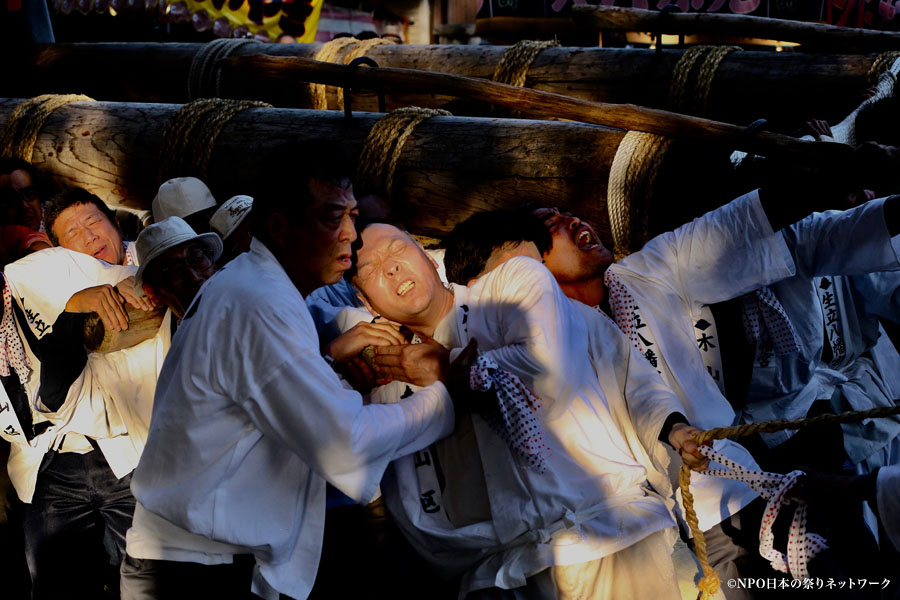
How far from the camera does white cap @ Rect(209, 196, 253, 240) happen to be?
11.2 feet

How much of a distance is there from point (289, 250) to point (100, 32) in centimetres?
953

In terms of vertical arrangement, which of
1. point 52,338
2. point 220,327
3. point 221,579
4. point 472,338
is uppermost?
point 220,327

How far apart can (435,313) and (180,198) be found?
1.58m

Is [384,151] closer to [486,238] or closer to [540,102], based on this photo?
[540,102]

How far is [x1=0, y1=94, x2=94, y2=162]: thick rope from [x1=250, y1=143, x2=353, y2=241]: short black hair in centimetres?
274

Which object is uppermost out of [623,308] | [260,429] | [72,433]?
[260,429]

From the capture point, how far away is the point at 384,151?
3590mm

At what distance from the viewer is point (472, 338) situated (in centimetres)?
252

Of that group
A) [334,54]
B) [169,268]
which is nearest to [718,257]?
[169,268]

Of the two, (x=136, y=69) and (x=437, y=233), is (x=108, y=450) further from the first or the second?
(x=136, y=69)

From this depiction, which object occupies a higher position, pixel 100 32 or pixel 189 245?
pixel 189 245

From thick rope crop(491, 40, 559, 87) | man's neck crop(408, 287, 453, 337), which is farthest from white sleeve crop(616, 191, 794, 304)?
thick rope crop(491, 40, 559, 87)

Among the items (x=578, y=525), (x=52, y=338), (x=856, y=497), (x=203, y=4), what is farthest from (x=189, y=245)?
(x=203, y=4)

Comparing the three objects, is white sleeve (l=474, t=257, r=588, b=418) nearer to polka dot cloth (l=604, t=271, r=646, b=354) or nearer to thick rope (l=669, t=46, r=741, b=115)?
polka dot cloth (l=604, t=271, r=646, b=354)
